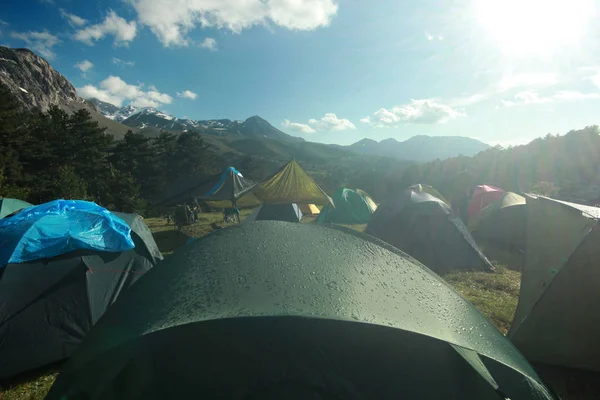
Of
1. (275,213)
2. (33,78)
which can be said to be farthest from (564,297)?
(33,78)

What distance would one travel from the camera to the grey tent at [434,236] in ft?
28.2

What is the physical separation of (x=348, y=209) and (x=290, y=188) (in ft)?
23.1

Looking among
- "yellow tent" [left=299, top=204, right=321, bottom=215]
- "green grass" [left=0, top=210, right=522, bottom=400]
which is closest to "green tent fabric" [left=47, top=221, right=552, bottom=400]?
"green grass" [left=0, top=210, right=522, bottom=400]

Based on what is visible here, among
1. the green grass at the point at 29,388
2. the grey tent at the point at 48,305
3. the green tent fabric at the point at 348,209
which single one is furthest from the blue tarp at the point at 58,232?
the green tent fabric at the point at 348,209

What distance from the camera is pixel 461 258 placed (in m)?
8.59

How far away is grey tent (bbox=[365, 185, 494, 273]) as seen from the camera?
8.59m

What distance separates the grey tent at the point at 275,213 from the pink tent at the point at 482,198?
28.9ft

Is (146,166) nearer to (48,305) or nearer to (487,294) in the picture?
(48,305)

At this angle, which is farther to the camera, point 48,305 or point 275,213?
point 275,213

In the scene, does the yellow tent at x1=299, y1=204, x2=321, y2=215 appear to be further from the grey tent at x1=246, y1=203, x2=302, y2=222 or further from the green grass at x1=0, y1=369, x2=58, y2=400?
the green grass at x1=0, y1=369, x2=58, y2=400

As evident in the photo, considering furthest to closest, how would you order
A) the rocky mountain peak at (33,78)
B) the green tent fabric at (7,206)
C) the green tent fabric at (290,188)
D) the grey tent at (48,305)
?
the rocky mountain peak at (33,78) < the green tent fabric at (290,188) < the green tent fabric at (7,206) < the grey tent at (48,305)

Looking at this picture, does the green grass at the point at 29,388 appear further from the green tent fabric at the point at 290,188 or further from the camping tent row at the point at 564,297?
the green tent fabric at the point at 290,188

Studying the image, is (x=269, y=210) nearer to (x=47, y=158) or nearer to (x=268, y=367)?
(x=268, y=367)

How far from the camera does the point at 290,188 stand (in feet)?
32.6
